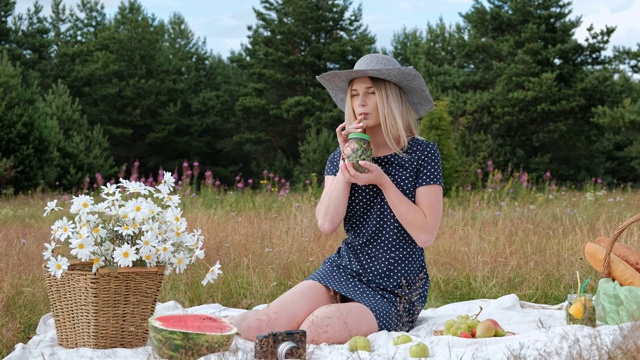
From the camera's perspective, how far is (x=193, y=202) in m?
10.3

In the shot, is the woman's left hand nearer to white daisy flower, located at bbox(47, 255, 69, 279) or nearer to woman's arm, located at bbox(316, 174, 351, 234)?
woman's arm, located at bbox(316, 174, 351, 234)

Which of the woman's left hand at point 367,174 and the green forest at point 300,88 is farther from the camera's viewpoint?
the green forest at point 300,88

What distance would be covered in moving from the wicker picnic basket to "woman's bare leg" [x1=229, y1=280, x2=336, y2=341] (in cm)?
149

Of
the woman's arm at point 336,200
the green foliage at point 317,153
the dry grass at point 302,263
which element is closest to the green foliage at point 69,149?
the green foliage at point 317,153

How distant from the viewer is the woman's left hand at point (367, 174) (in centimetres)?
356

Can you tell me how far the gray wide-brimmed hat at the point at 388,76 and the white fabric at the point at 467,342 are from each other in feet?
3.99

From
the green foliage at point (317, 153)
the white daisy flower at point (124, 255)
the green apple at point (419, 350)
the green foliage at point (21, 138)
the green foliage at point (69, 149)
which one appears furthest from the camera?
the green foliage at point (317, 153)

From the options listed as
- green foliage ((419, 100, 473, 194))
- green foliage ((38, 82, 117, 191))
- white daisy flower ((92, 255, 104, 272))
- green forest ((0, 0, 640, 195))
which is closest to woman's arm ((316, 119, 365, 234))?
white daisy flower ((92, 255, 104, 272))

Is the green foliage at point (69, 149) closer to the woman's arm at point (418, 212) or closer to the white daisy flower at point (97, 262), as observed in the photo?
the white daisy flower at point (97, 262)

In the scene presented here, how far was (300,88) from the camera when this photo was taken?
28.8 metres

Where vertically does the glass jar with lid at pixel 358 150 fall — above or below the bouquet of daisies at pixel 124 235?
above

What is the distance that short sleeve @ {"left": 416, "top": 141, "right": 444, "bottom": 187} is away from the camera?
382cm

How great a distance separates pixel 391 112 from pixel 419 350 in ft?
4.19

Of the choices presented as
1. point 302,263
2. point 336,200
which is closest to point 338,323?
point 336,200
